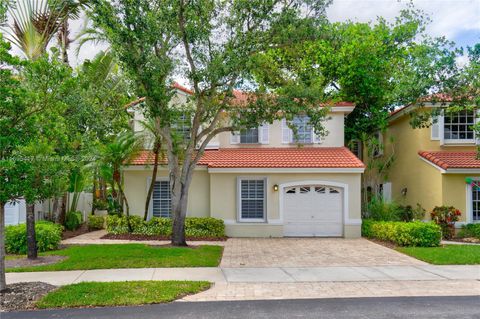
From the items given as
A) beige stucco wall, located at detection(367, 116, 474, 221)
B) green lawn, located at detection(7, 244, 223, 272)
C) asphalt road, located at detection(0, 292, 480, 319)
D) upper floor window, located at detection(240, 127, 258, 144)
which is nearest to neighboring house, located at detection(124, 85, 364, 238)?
upper floor window, located at detection(240, 127, 258, 144)

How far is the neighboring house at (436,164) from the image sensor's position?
19703mm

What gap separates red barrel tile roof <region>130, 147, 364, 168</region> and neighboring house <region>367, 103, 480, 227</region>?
11.4 ft

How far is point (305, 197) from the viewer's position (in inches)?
787

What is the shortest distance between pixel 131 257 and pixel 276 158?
29.0 ft

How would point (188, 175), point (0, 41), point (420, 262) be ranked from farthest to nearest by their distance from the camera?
point (188, 175) < point (420, 262) < point (0, 41)

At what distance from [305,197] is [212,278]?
9722mm

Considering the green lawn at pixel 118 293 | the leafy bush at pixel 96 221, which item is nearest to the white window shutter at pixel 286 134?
the leafy bush at pixel 96 221

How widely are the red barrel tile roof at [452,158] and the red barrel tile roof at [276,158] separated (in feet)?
10.8

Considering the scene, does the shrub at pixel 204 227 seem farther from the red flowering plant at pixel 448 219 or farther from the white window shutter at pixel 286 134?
the red flowering plant at pixel 448 219

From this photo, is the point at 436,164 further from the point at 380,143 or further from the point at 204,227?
the point at 204,227

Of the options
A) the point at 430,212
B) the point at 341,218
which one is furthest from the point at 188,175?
the point at 430,212

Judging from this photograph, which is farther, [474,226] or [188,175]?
[474,226]

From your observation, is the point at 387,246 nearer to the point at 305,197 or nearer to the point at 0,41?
the point at 305,197

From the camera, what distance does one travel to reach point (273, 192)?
1988 cm
